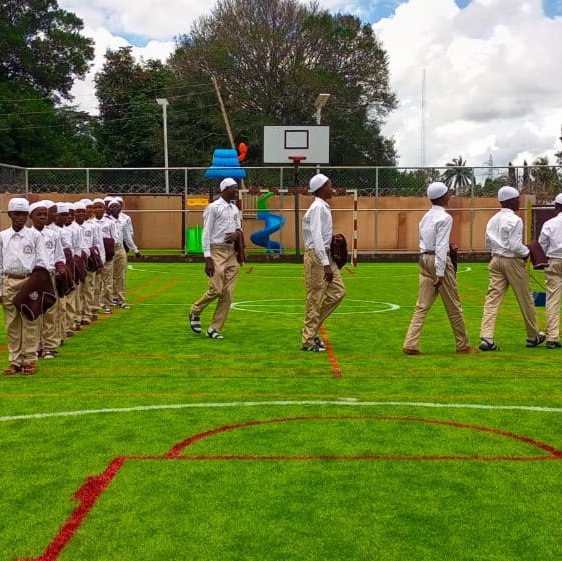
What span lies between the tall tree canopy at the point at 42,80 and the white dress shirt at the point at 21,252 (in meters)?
39.6

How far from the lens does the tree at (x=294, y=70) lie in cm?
4866

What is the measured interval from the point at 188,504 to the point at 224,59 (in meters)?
47.0

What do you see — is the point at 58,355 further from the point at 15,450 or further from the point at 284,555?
the point at 284,555

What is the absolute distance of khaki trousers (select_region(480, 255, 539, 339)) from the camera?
9742 millimetres

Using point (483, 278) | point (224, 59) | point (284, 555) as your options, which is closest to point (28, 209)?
point (284, 555)

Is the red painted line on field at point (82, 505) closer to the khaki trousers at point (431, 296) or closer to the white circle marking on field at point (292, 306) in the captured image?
the khaki trousers at point (431, 296)

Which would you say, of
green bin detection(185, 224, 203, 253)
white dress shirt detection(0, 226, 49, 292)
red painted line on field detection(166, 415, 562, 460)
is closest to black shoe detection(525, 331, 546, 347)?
red painted line on field detection(166, 415, 562, 460)

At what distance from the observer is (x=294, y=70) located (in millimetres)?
48562

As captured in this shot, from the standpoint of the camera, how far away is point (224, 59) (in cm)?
4919

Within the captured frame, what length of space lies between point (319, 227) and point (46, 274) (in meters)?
3.01

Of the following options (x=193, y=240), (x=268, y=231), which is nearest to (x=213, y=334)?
(x=268, y=231)

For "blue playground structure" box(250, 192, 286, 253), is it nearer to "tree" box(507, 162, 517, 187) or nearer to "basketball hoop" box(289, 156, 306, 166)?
"basketball hoop" box(289, 156, 306, 166)

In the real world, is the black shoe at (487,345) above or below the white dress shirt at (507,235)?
below

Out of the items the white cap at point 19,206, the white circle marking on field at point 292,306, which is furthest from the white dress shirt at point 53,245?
the white circle marking on field at point 292,306
